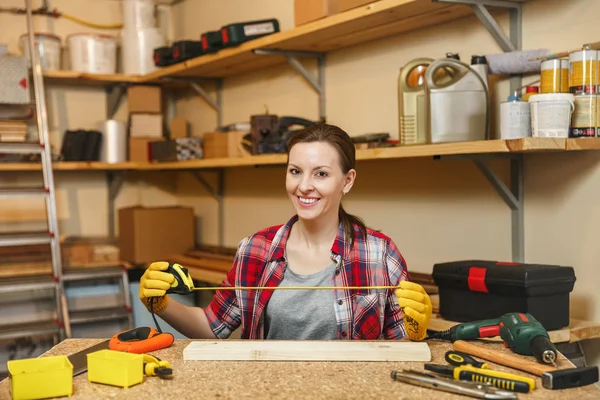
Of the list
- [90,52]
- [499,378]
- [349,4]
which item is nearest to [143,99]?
[90,52]

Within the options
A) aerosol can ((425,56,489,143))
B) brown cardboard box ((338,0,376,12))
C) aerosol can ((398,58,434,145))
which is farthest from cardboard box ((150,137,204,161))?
aerosol can ((425,56,489,143))

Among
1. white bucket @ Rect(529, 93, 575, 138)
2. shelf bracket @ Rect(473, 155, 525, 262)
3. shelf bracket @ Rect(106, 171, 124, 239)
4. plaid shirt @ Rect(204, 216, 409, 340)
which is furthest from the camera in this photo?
shelf bracket @ Rect(106, 171, 124, 239)

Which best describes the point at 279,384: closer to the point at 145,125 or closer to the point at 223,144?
the point at 223,144

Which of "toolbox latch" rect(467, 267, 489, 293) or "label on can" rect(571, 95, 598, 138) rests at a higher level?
"label on can" rect(571, 95, 598, 138)

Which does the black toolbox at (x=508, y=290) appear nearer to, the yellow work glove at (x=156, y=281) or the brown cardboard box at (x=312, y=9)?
the yellow work glove at (x=156, y=281)

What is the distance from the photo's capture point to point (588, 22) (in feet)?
7.86

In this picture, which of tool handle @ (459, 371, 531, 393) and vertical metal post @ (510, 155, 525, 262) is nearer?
tool handle @ (459, 371, 531, 393)

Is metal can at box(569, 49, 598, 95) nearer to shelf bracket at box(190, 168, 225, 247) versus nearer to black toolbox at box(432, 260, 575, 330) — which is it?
black toolbox at box(432, 260, 575, 330)

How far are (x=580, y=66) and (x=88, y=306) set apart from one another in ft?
10.5

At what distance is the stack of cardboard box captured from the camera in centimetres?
456

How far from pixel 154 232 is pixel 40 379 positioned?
301 cm

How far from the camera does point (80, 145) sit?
4441 millimetres

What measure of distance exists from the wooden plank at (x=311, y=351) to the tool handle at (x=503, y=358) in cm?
10

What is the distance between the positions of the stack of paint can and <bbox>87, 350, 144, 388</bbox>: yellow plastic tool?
1.53m
